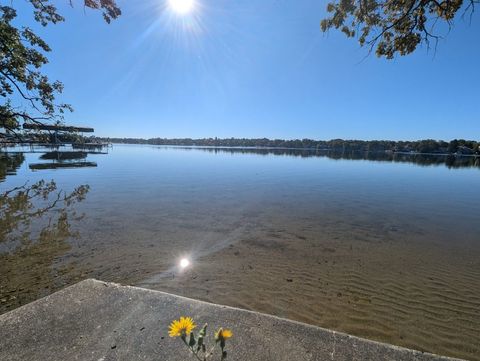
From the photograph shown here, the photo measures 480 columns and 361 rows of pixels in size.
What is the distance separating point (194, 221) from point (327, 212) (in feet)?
22.4

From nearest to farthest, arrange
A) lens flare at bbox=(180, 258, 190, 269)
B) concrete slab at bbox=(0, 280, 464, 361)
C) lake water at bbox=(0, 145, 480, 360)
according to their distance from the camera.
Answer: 1. concrete slab at bbox=(0, 280, 464, 361)
2. lake water at bbox=(0, 145, 480, 360)
3. lens flare at bbox=(180, 258, 190, 269)

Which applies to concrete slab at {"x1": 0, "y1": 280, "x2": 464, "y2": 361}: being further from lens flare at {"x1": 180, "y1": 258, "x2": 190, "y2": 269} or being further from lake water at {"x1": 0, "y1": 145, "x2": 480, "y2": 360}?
lens flare at {"x1": 180, "y1": 258, "x2": 190, "y2": 269}

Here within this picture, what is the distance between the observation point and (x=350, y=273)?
6.95m

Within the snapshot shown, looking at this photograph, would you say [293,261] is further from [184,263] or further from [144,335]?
[144,335]

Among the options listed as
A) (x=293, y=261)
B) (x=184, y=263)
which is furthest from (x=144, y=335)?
(x=293, y=261)

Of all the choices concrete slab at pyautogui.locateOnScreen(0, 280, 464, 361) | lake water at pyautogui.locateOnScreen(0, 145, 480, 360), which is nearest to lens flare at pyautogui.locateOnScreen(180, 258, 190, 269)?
lake water at pyautogui.locateOnScreen(0, 145, 480, 360)

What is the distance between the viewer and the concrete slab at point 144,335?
2.70 meters

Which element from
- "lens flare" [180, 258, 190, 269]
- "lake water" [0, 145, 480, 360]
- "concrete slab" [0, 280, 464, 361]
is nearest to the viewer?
"concrete slab" [0, 280, 464, 361]

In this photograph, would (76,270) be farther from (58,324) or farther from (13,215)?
(13,215)

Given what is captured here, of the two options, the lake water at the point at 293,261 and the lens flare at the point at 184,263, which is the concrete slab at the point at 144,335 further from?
the lens flare at the point at 184,263

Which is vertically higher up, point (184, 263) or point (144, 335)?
point (144, 335)

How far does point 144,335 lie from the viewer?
2.96 meters

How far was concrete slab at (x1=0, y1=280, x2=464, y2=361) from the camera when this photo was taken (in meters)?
2.70

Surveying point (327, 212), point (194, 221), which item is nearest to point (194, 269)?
point (194, 221)
